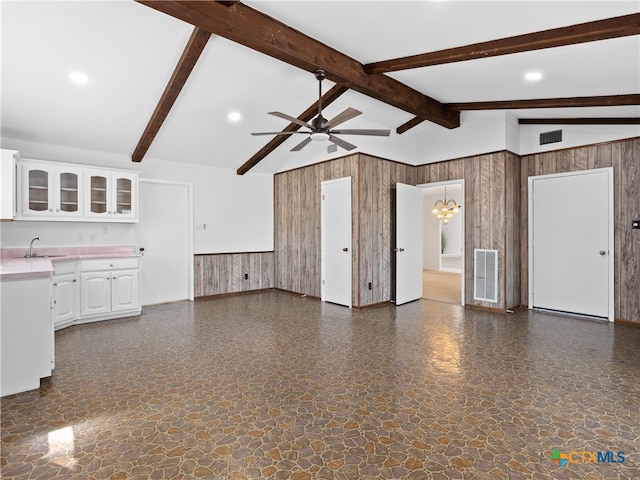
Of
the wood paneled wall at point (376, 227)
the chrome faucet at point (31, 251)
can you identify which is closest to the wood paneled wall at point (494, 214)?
the wood paneled wall at point (376, 227)

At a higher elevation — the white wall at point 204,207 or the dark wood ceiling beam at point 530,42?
the dark wood ceiling beam at point 530,42

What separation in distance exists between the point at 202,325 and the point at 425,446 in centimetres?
339

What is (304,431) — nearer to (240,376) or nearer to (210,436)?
(210,436)

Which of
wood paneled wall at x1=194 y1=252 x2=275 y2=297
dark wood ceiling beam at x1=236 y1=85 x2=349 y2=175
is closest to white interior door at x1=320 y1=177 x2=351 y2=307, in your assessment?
dark wood ceiling beam at x1=236 y1=85 x2=349 y2=175

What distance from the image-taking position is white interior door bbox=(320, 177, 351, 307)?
5727 millimetres

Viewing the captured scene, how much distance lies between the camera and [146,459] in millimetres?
1953

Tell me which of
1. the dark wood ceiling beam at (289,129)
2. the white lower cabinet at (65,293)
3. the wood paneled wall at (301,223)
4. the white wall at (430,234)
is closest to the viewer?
the white lower cabinet at (65,293)

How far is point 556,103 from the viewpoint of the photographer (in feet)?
14.0

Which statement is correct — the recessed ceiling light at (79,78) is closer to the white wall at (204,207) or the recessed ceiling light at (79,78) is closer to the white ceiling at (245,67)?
the white ceiling at (245,67)

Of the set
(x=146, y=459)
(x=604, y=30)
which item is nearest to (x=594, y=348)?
(x=604, y=30)

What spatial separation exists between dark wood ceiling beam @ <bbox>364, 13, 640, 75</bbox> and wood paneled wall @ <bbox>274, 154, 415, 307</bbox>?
203 centimetres

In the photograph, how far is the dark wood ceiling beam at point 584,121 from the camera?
15.1 ft

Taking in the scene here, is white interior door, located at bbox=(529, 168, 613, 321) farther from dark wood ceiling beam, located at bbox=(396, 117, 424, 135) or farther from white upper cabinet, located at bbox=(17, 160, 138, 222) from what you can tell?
white upper cabinet, located at bbox=(17, 160, 138, 222)

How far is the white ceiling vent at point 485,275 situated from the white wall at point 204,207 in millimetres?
4129
